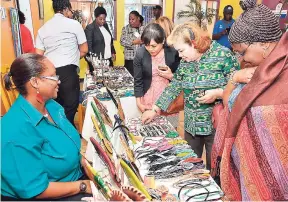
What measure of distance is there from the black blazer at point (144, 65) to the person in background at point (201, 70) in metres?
0.49

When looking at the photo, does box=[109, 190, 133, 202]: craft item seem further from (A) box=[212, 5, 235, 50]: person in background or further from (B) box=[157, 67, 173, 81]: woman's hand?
(A) box=[212, 5, 235, 50]: person in background

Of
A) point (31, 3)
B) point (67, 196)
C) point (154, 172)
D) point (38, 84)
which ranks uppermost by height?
point (31, 3)


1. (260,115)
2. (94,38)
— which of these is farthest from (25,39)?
(260,115)

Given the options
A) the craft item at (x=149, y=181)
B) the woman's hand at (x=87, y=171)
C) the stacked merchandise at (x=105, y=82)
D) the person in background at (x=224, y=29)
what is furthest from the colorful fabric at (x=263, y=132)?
the person in background at (x=224, y=29)

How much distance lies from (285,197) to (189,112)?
101cm

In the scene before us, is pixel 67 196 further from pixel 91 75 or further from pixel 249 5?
pixel 91 75

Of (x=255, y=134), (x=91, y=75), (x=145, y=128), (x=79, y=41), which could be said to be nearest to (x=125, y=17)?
(x=91, y=75)

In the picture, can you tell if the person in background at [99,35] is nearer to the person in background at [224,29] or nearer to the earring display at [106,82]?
the earring display at [106,82]

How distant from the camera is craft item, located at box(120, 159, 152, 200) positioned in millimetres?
1293

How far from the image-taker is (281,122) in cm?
118

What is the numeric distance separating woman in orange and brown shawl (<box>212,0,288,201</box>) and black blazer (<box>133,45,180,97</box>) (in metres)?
1.24

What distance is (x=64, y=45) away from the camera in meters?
3.31

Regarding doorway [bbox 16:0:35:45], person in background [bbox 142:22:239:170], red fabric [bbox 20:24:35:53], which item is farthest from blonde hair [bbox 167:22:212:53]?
doorway [bbox 16:0:35:45]

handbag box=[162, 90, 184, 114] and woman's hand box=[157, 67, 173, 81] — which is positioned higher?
woman's hand box=[157, 67, 173, 81]
